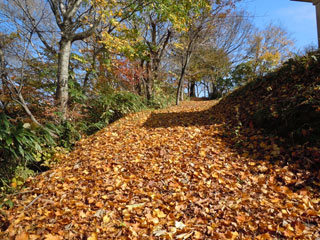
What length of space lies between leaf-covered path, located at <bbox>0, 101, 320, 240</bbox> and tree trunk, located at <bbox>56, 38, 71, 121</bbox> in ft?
4.81

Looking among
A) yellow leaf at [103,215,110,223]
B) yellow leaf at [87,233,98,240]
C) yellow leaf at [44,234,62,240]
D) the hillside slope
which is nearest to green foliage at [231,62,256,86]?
the hillside slope

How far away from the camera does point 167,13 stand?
5.70m

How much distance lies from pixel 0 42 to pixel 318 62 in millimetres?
7117

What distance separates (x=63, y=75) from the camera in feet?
16.2

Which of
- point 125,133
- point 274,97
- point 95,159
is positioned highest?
point 274,97

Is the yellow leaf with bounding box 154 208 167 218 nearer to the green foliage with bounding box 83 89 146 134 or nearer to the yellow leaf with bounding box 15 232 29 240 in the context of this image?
the yellow leaf with bounding box 15 232 29 240

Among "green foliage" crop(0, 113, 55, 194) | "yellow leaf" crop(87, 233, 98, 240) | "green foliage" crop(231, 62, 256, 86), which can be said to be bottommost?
"yellow leaf" crop(87, 233, 98, 240)

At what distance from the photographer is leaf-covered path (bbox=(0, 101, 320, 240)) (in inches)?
81.8

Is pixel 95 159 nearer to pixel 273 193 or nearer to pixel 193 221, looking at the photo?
pixel 193 221

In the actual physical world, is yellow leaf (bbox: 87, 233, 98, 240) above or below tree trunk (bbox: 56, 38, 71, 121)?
below

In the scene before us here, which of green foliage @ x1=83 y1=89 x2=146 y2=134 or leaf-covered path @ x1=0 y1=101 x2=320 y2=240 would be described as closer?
leaf-covered path @ x1=0 y1=101 x2=320 y2=240

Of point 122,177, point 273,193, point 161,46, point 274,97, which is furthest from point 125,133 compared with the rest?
point 161,46

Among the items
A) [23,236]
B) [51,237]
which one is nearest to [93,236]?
[51,237]

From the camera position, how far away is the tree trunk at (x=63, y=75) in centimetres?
480
